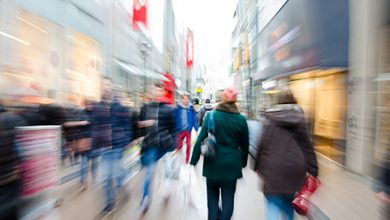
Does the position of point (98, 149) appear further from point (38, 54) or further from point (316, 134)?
point (316, 134)

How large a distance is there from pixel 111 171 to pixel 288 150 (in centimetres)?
267

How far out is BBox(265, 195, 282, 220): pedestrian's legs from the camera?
125 inches

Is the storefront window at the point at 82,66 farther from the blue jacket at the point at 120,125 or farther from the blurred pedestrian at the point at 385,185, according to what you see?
the blurred pedestrian at the point at 385,185

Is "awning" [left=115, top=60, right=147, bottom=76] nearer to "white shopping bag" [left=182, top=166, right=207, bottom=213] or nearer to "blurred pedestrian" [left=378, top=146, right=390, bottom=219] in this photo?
"white shopping bag" [left=182, top=166, right=207, bottom=213]

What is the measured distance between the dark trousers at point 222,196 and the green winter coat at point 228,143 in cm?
9

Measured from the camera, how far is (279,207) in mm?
3213

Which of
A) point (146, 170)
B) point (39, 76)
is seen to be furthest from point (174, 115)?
point (39, 76)

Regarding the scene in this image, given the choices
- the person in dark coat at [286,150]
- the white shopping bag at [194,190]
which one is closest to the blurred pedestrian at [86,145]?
the white shopping bag at [194,190]

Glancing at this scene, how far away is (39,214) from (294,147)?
1968 mm

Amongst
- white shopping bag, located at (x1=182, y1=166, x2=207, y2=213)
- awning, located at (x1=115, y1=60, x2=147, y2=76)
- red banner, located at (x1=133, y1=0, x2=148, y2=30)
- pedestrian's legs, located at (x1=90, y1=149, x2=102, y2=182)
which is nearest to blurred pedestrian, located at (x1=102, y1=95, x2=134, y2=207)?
pedestrian's legs, located at (x1=90, y1=149, x2=102, y2=182)

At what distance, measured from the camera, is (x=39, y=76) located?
299 inches

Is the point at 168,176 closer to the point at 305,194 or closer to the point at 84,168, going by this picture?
the point at 84,168

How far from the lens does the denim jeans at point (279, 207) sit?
10.4 ft

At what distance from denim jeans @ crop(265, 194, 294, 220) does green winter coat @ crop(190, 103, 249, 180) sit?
1.41ft
